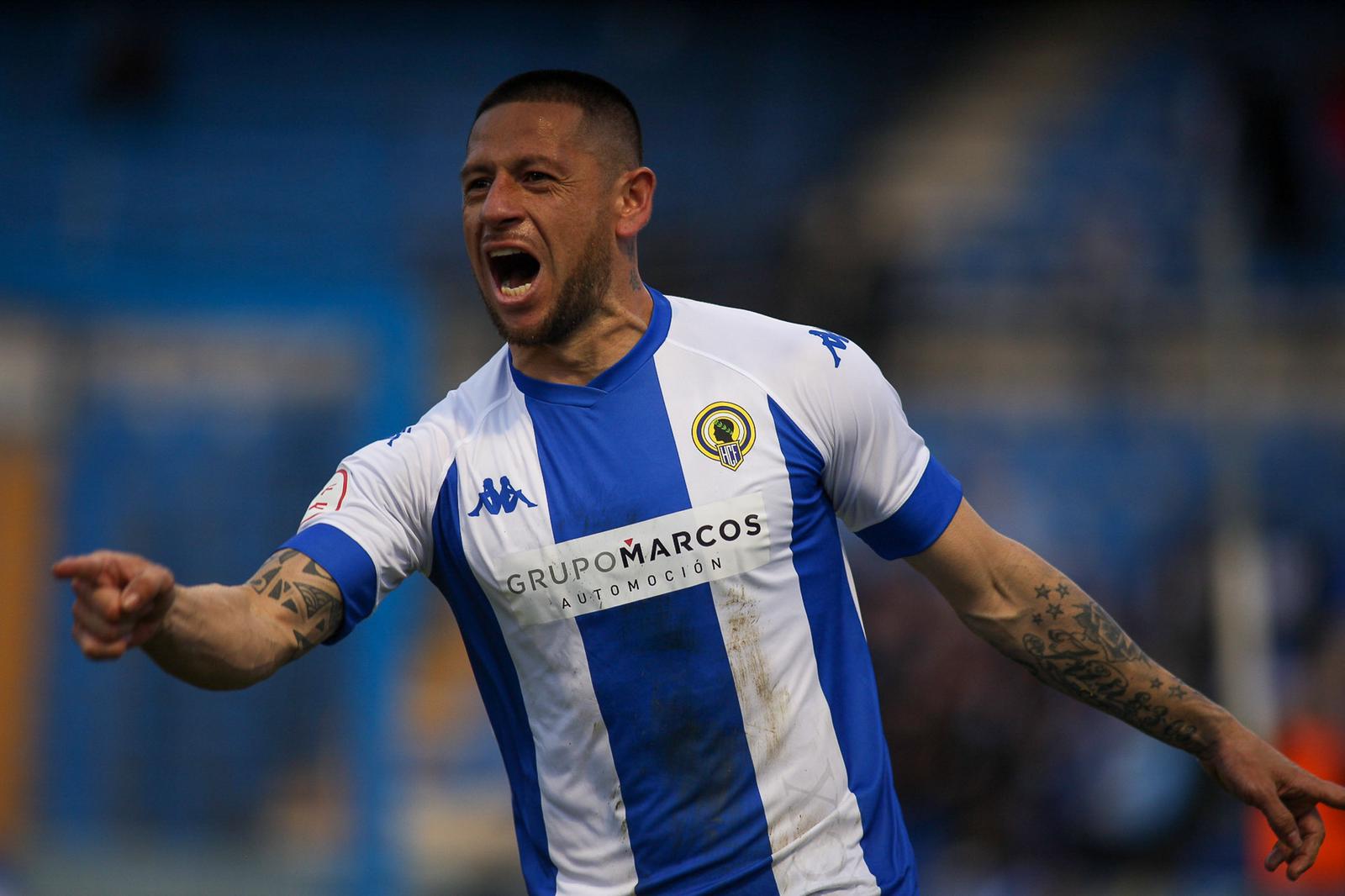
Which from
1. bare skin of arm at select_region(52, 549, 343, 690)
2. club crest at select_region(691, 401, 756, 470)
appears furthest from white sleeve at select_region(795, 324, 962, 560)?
bare skin of arm at select_region(52, 549, 343, 690)

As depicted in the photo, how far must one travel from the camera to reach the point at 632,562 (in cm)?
309

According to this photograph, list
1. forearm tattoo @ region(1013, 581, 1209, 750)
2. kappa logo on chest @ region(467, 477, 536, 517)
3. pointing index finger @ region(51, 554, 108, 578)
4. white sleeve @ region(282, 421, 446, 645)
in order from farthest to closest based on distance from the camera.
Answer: forearm tattoo @ region(1013, 581, 1209, 750), kappa logo on chest @ region(467, 477, 536, 517), white sleeve @ region(282, 421, 446, 645), pointing index finger @ region(51, 554, 108, 578)

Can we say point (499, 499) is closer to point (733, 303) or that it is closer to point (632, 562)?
point (632, 562)

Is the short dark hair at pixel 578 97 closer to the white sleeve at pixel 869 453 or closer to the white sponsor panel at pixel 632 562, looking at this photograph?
the white sleeve at pixel 869 453

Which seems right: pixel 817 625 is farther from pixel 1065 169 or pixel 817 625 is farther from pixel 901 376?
pixel 1065 169

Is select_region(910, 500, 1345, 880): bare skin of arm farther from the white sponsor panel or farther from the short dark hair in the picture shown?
A: the short dark hair

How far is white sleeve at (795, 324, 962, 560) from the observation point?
3.19 meters

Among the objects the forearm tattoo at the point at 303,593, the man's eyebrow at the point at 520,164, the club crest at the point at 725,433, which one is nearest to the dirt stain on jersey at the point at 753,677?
the club crest at the point at 725,433

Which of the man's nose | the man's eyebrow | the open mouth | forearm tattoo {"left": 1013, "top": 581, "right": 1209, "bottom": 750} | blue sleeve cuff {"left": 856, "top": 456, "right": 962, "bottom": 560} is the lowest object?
forearm tattoo {"left": 1013, "top": 581, "right": 1209, "bottom": 750}

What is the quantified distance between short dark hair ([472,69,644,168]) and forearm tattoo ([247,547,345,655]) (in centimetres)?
110

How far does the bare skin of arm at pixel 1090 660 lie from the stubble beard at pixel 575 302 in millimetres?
928

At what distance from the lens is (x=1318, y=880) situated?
26.6 feet

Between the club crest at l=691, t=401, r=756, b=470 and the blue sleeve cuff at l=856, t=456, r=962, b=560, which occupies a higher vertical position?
the club crest at l=691, t=401, r=756, b=470

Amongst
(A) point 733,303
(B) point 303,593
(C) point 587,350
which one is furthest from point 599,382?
(A) point 733,303
